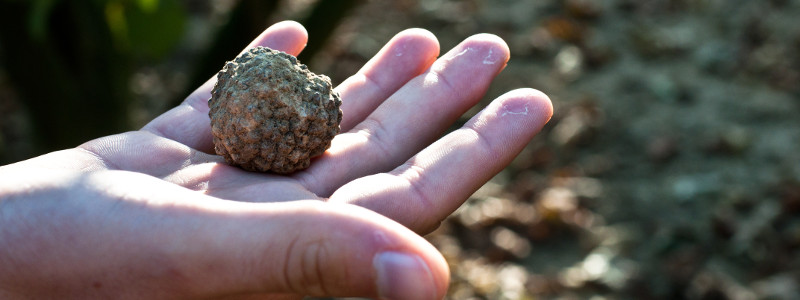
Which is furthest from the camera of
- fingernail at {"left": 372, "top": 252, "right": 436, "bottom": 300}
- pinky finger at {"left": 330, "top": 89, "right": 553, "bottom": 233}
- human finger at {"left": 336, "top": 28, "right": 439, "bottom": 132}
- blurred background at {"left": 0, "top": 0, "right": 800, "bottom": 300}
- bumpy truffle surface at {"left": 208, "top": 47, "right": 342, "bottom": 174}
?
blurred background at {"left": 0, "top": 0, "right": 800, "bottom": 300}

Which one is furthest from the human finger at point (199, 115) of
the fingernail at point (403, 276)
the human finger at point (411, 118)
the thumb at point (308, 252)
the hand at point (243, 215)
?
the fingernail at point (403, 276)

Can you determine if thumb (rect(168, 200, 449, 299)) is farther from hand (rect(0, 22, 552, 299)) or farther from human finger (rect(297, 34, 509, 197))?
human finger (rect(297, 34, 509, 197))

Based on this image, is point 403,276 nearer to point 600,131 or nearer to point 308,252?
point 308,252

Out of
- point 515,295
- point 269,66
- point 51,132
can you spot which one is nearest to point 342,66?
point 51,132

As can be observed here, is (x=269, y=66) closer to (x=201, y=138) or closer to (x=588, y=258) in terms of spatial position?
(x=201, y=138)

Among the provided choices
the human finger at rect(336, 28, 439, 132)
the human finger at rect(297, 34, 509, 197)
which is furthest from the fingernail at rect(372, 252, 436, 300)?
the human finger at rect(336, 28, 439, 132)

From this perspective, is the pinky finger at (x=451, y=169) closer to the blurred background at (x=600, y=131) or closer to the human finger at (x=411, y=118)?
the human finger at (x=411, y=118)
